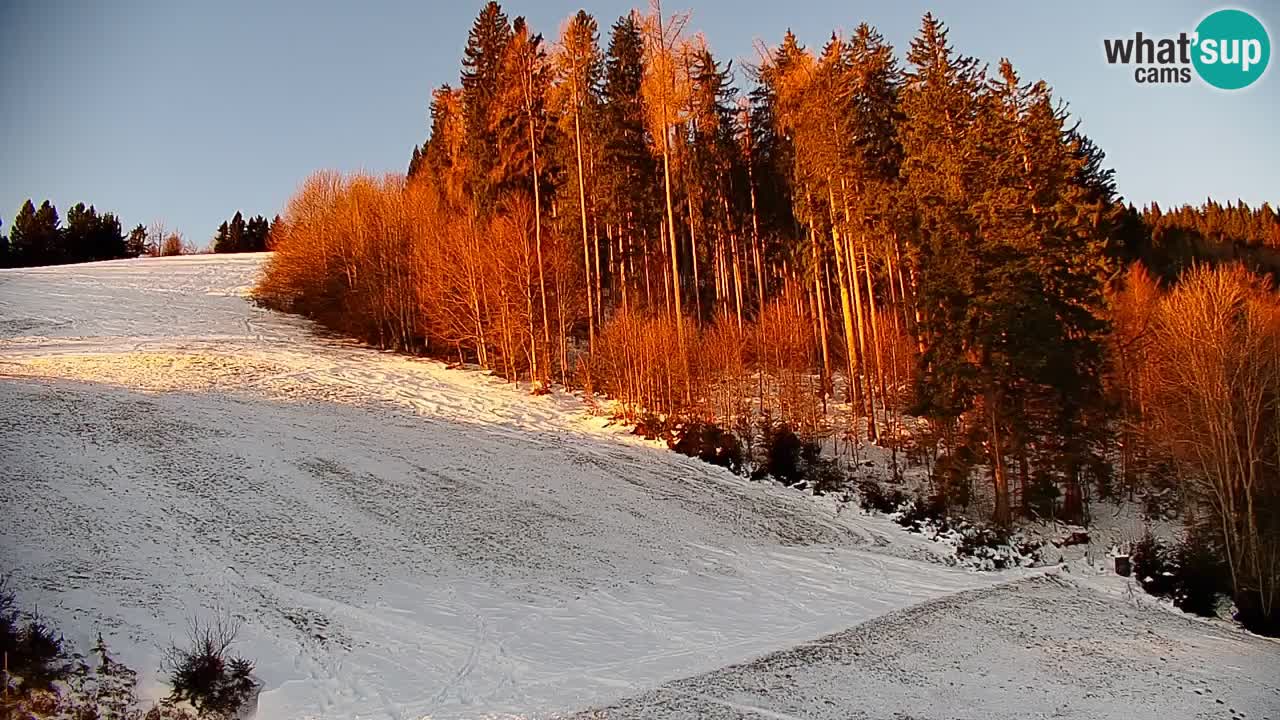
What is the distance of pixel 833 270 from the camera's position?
42250 mm

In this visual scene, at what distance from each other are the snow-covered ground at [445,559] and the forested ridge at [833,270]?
15.6 feet

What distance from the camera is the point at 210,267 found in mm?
67812

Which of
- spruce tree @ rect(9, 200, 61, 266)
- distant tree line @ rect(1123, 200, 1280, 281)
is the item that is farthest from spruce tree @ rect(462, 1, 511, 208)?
spruce tree @ rect(9, 200, 61, 266)

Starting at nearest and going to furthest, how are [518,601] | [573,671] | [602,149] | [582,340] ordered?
[573,671] < [518,601] < [602,149] < [582,340]

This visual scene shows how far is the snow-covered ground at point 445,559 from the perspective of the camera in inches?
448

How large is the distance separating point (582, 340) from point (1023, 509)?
26547mm

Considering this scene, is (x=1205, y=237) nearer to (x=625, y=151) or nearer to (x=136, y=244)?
(x=625, y=151)

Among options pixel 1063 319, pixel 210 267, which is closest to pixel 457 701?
pixel 1063 319

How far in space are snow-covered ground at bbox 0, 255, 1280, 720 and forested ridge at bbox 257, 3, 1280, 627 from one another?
Result: 15.6 ft

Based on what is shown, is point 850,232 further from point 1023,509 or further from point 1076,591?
point 1076,591

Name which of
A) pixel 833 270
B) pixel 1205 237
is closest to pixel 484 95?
pixel 833 270

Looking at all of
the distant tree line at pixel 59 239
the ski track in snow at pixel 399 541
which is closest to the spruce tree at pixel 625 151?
the ski track in snow at pixel 399 541

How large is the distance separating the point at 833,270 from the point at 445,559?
3115cm

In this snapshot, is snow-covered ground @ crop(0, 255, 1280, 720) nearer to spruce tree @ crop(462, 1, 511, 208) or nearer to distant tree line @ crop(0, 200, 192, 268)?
spruce tree @ crop(462, 1, 511, 208)
